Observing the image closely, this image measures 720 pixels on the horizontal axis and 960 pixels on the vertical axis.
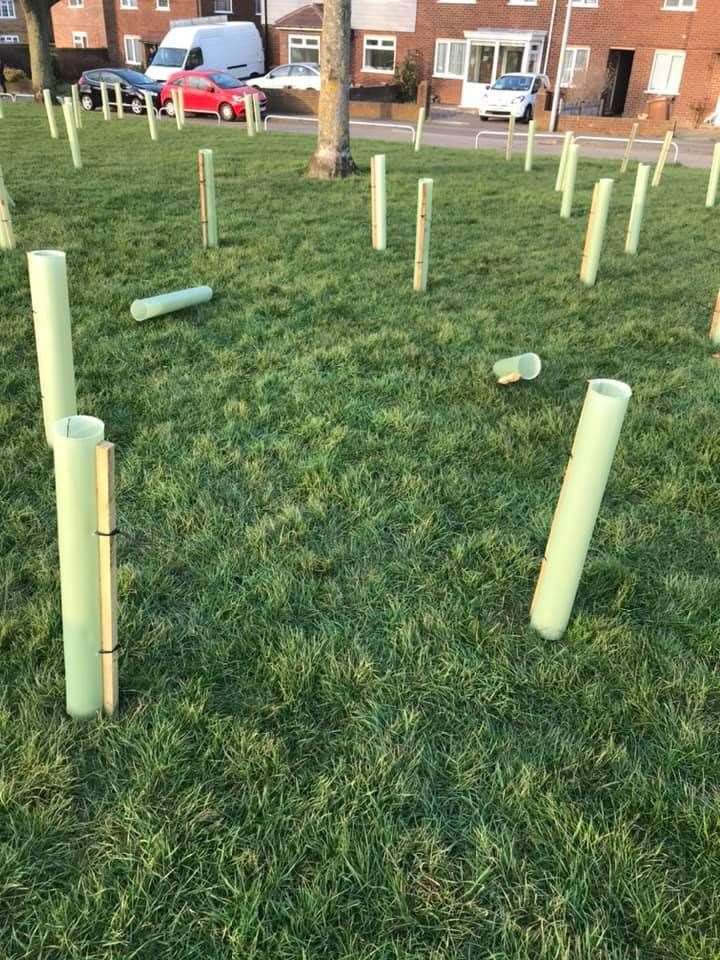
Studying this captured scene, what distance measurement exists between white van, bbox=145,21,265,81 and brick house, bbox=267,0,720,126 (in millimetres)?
3521

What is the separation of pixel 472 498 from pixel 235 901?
2.25 metres

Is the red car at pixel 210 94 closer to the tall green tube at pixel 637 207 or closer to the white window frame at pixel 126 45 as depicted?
the white window frame at pixel 126 45

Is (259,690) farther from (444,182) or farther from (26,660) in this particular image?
(444,182)

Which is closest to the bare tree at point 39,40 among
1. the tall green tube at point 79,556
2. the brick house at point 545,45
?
the brick house at point 545,45

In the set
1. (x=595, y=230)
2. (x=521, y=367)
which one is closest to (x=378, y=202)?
(x=595, y=230)

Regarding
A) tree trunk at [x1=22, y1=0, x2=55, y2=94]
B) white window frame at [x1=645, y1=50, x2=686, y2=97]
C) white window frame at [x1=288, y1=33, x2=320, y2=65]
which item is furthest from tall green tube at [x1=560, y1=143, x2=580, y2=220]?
white window frame at [x1=288, y1=33, x2=320, y2=65]

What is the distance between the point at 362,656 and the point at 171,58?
3309 centimetres

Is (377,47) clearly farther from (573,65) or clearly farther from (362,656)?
(362,656)

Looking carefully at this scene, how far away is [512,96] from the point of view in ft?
94.8

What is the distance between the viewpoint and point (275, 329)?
5.82m

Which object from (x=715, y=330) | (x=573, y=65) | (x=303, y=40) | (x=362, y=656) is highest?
(x=303, y=40)

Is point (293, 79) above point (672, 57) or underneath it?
underneath

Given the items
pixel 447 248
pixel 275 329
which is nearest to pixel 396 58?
pixel 447 248

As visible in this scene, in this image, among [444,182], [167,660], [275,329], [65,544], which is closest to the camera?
[65,544]
